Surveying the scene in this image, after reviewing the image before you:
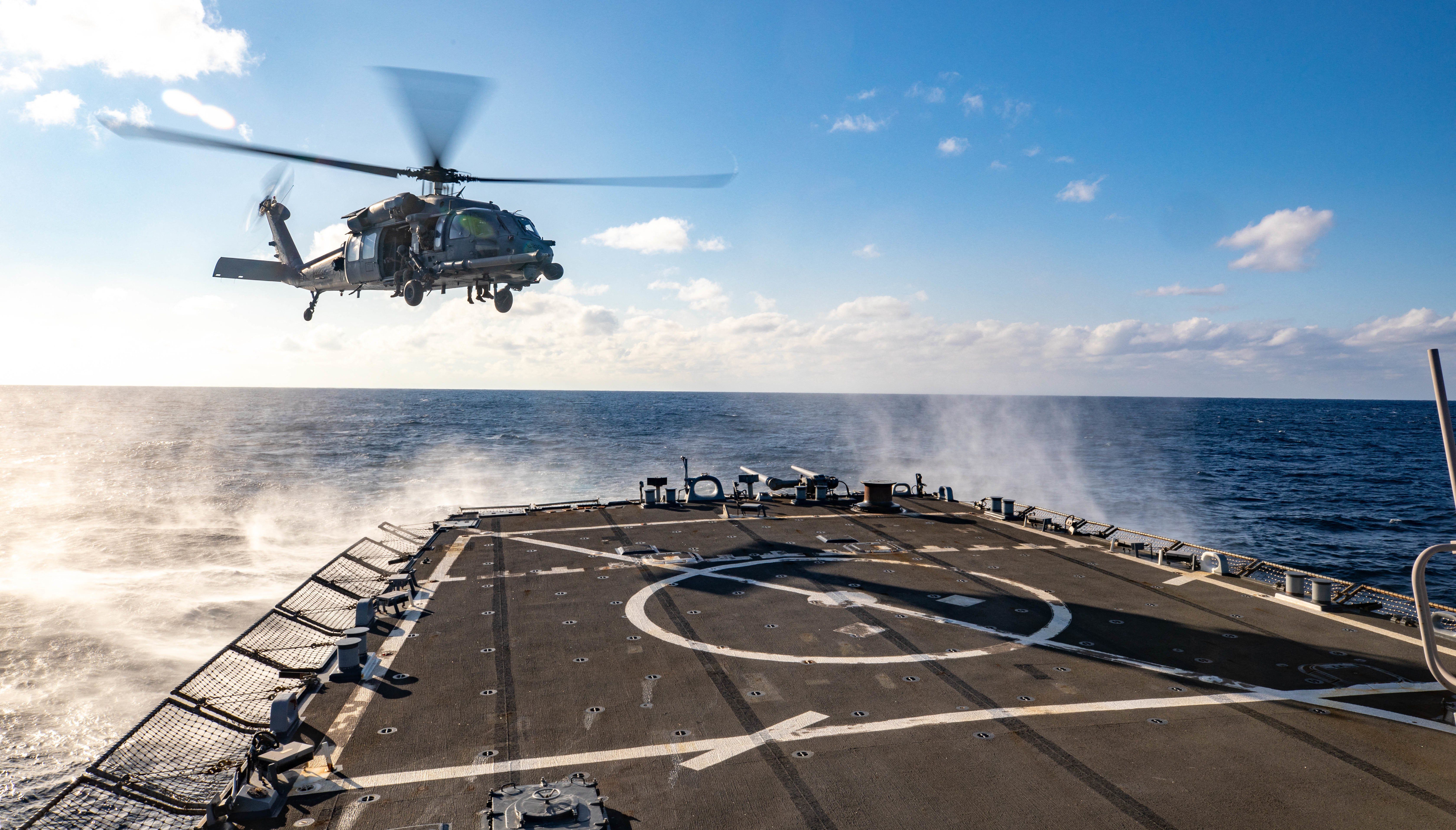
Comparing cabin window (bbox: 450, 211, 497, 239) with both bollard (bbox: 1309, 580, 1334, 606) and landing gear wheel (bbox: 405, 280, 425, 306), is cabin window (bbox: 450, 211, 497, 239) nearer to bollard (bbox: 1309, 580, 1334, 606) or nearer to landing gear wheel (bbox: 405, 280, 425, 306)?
landing gear wheel (bbox: 405, 280, 425, 306)

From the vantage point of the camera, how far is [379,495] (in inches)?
2687

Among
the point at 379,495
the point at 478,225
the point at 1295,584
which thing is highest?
the point at 478,225

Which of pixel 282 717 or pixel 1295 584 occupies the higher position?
pixel 1295 584

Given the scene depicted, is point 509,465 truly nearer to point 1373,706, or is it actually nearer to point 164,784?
point 164,784

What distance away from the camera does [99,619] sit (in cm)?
3575

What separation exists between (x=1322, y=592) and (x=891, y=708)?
45.9 feet

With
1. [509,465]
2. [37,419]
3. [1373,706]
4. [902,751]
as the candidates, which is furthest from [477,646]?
[37,419]

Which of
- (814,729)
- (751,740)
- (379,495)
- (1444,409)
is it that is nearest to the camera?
(1444,409)

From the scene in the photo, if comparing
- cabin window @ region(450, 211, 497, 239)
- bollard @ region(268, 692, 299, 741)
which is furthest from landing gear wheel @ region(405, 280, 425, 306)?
bollard @ region(268, 692, 299, 741)

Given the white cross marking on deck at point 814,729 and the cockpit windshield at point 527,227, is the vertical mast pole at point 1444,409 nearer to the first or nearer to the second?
the white cross marking on deck at point 814,729

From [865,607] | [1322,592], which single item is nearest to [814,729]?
[865,607]

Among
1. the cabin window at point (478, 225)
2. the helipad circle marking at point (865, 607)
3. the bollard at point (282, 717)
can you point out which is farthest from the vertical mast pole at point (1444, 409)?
the cabin window at point (478, 225)

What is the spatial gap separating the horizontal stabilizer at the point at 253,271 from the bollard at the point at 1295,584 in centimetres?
4077

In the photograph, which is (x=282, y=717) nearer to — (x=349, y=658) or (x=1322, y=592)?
(x=349, y=658)
